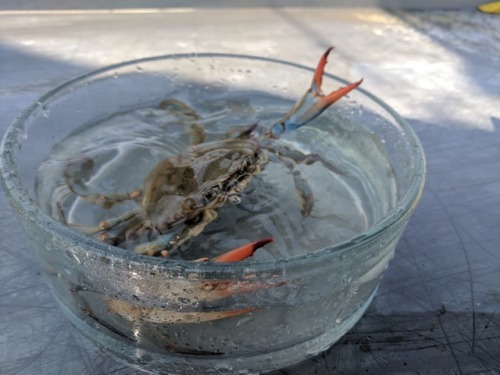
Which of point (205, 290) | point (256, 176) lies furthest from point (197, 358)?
point (256, 176)

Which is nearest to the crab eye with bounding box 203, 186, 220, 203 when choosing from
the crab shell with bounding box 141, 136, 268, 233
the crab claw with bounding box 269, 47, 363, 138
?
the crab shell with bounding box 141, 136, 268, 233

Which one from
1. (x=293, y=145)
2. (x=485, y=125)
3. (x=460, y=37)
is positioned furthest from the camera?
(x=460, y=37)

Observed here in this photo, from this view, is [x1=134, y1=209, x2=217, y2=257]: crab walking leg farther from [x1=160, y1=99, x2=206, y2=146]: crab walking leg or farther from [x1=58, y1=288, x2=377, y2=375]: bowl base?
[x1=160, y1=99, x2=206, y2=146]: crab walking leg

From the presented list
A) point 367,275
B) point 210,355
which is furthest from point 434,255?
point 210,355

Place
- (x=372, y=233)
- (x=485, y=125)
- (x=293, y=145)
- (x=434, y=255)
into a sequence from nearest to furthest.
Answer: (x=372, y=233)
(x=434, y=255)
(x=293, y=145)
(x=485, y=125)

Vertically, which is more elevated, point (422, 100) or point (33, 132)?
point (33, 132)

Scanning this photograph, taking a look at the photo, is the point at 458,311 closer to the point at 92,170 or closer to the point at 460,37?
the point at 92,170

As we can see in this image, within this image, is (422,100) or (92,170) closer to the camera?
(92,170)
